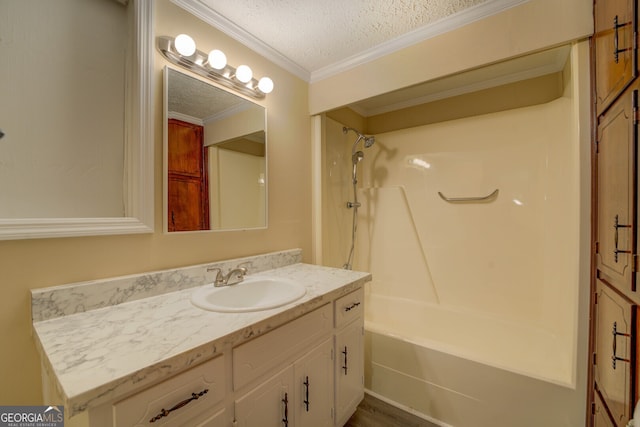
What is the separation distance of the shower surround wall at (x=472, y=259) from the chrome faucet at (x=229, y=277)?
91 centimetres

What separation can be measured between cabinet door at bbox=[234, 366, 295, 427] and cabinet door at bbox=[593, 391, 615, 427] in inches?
46.2

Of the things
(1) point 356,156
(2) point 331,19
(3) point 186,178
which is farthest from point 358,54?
(3) point 186,178

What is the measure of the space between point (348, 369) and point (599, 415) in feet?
3.43

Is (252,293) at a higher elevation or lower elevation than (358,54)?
lower

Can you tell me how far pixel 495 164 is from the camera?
6.87 feet

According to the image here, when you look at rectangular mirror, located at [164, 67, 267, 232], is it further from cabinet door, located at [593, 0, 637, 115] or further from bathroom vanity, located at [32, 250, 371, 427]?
cabinet door, located at [593, 0, 637, 115]

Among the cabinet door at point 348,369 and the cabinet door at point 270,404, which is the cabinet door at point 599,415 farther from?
the cabinet door at point 270,404

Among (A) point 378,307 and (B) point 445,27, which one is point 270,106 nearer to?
(B) point 445,27

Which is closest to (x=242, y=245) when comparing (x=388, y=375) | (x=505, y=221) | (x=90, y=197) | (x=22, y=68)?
(x=90, y=197)

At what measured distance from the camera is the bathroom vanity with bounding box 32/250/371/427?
61 cm

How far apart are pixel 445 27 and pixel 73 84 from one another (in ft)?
5.97

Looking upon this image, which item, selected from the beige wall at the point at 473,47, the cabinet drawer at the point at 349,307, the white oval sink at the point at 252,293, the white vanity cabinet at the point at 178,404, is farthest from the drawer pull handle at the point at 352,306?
the beige wall at the point at 473,47

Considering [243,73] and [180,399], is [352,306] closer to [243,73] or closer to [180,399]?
[180,399]

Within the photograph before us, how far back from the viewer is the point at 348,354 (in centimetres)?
137
